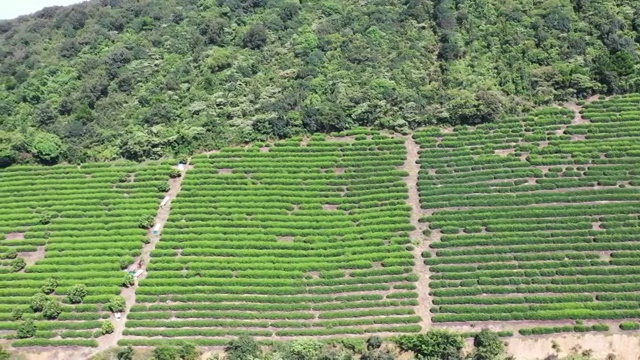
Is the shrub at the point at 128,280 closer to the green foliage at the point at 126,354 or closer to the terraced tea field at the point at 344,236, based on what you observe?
the terraced tea field at the point at 344,236

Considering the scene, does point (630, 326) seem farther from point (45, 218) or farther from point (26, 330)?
point (45, 218)

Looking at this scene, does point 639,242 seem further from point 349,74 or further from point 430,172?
point 349,74

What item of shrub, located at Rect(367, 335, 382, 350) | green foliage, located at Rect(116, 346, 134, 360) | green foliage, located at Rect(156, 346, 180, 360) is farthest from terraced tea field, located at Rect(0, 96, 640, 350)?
green foliage, located at Rect(156, 346, 180, 360)

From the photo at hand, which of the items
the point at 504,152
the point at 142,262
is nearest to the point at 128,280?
the point at 142,262

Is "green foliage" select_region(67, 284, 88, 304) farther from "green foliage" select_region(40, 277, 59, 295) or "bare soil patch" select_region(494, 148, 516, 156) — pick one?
"bare soil patch" select_region(494, 148, 516, 156)

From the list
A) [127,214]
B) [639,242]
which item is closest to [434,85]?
[639,242]
